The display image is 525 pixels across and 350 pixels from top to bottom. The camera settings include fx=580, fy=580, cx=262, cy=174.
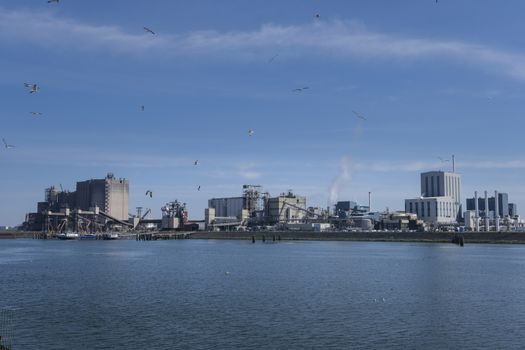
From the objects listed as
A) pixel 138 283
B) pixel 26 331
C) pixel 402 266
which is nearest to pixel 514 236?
pixel 402 266

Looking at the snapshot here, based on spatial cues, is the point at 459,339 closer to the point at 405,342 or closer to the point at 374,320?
the point at 405,342

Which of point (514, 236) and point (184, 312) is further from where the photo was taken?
point (514, 236)

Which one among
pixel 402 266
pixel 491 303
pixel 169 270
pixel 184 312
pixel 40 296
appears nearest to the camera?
pixel 184 312

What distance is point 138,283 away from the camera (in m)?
60.2

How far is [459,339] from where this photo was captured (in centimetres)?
3319

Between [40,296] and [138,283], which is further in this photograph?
[138,283]

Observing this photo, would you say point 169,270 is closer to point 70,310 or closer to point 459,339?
point 70,310

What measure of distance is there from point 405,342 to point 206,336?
442 inches

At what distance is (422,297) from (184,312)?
69.0ft

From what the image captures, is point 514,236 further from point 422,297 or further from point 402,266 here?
point 422,297

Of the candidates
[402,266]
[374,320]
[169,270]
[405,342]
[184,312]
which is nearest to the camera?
[405,342]

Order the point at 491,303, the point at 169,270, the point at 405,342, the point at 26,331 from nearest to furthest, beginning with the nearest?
the point at 405,342
the point at 26,331
the point at 491,303
the point at 169,270

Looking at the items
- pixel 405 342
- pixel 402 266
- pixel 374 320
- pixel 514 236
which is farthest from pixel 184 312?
pixel 514 236

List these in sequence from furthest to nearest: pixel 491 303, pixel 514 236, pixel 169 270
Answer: pixel 514 236 → pixel 169 270 → pixel 491 303
